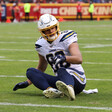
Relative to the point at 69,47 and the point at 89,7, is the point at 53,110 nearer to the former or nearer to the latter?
the point at 69,47

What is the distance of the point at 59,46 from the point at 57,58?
31 centimetres

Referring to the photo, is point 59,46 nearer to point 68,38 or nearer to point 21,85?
point 68,38

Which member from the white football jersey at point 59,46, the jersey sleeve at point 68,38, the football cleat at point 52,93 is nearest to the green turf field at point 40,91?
the football cleat at point 52,93

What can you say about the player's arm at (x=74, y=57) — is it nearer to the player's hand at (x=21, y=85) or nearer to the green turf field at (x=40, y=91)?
the green turf field at (x=40, y=91)

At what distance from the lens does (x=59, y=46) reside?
18.5 ft

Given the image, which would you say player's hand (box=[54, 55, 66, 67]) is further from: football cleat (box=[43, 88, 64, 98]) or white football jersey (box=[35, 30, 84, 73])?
football cleat (box=[43, 88, 64, 98])

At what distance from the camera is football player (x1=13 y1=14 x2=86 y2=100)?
17.7ft

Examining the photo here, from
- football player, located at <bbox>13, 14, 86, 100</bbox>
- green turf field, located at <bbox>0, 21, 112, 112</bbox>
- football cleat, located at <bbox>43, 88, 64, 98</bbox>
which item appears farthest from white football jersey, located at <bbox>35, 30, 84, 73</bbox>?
green turf field, located at <bbox>0, 21, 112, 112</bbox>

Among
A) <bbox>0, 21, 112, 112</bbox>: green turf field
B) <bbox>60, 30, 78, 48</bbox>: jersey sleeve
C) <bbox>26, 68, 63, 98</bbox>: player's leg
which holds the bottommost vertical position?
<bbox>0, 21, 112, 112</bbox>: green turf field

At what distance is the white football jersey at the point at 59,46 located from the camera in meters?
5.54

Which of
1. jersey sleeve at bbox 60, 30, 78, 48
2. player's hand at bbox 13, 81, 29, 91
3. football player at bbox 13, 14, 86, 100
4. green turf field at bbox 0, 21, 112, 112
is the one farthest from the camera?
player's hand at bbox 13, 81, 29, 91

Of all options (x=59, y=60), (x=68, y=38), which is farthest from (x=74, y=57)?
(x=68, y=38)

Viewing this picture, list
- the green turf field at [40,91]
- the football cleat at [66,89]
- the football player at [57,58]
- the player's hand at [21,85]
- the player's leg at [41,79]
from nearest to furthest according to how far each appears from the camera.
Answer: the green turf field at [40,91], the football cleat at [66,89], the football player at [57,58], the player's leg at [41,79], the player's hand at [21,85]

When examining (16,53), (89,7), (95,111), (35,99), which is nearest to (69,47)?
(35,99)
